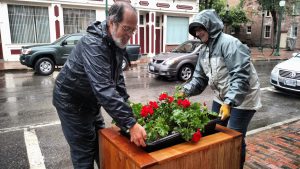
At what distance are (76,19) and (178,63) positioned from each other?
10.3 meters

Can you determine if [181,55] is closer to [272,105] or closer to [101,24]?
[272,105]

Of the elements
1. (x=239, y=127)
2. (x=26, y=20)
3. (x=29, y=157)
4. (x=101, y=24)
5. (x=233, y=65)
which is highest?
(x=26, y=20)

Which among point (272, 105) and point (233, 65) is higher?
point (233, 65)

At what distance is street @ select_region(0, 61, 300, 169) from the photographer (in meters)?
4.22

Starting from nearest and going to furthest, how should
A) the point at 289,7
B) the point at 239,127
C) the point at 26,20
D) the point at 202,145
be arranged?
1. the point at 202,145
2. the point at 239,127
3. the point at 26,20
4. the point at 289,7

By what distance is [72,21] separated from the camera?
18.3m

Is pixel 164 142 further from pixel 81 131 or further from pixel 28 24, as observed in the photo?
pixel 28 24

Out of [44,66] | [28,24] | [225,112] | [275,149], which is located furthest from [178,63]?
[28,24]

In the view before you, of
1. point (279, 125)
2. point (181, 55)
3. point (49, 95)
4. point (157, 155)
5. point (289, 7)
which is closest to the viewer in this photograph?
point (157, 155)

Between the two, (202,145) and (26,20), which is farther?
(26,20)

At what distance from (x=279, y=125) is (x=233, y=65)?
338 centimetres

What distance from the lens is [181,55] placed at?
433 inches

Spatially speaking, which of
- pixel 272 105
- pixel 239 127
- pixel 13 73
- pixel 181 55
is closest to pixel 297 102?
pixel 272 105

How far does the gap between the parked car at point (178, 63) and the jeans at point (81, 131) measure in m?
8.13
